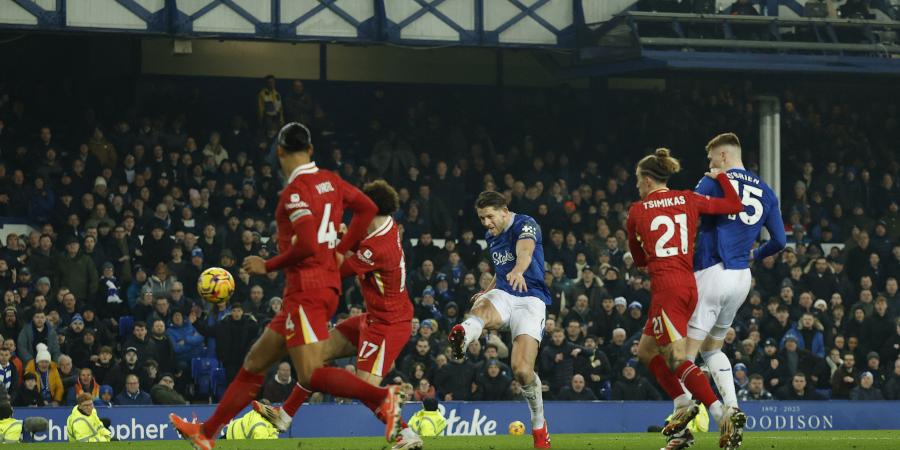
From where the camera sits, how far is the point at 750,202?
44.7ft

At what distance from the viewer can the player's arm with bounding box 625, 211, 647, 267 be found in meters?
13.1

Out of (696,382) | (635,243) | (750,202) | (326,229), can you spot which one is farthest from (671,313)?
(326,229)

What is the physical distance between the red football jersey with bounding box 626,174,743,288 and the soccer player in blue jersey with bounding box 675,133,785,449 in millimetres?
454

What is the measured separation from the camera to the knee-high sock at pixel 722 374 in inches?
517

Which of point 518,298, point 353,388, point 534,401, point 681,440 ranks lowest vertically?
point 681,440

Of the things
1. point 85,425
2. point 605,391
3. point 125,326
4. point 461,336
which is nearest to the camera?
point 461,336

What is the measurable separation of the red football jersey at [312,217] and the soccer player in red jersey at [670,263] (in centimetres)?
277

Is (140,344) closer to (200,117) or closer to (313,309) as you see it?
(200,117)

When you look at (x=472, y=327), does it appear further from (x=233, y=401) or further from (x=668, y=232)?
(x=233, y=401)

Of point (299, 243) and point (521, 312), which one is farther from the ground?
point (299, 243)

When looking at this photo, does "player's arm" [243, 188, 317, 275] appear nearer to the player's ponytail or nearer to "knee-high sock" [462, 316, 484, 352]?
"knee-high sock" [462, 316, 484, 352]

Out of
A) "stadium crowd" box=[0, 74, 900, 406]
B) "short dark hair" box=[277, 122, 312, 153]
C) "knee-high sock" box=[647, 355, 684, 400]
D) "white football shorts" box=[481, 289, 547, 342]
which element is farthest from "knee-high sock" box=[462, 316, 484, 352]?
"stadium crowd" box=[0, 74, 900, 406]

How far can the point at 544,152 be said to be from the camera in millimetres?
32250

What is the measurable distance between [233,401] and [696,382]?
3.79 m
